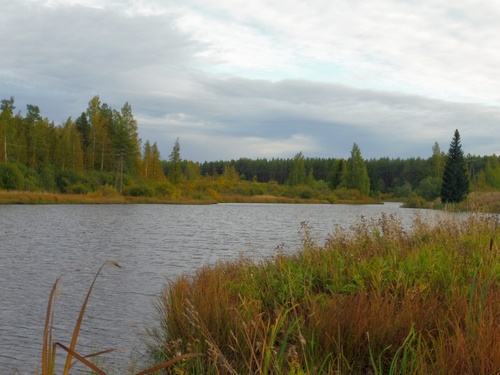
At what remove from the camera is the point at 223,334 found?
634 centimetres

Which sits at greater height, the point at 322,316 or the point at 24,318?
the point at 322,316

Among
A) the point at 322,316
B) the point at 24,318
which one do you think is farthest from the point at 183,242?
the point at 322,316

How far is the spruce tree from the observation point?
70.6 m

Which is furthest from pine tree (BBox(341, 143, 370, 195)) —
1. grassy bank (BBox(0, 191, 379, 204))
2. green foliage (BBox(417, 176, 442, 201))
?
green foliage (BBox(417, 176, 442, 201))

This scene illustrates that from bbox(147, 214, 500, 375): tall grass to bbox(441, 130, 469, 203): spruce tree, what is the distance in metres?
62.2

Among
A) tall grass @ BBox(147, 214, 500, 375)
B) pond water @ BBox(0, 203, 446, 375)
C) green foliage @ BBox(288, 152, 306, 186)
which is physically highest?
green foliage @ BBox(288, 152, 306, 186)

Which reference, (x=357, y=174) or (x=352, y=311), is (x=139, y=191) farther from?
(x=352, y=311)

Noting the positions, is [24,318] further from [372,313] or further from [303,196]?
[303,196]

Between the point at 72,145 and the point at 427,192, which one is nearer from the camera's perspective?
the point at 72,145

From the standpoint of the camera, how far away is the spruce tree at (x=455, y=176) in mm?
70562

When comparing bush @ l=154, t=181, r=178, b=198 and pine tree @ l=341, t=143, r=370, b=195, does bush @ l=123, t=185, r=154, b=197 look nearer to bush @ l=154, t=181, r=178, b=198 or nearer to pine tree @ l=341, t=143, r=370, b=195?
bush @ l=154, t=181, r=178, b=198

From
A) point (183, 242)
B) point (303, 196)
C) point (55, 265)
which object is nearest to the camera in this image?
point (55, 265)

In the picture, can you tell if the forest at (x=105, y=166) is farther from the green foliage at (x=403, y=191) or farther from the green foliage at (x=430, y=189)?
the green foliage at (x=403, y=191)

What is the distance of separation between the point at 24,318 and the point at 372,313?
6.78 meters
